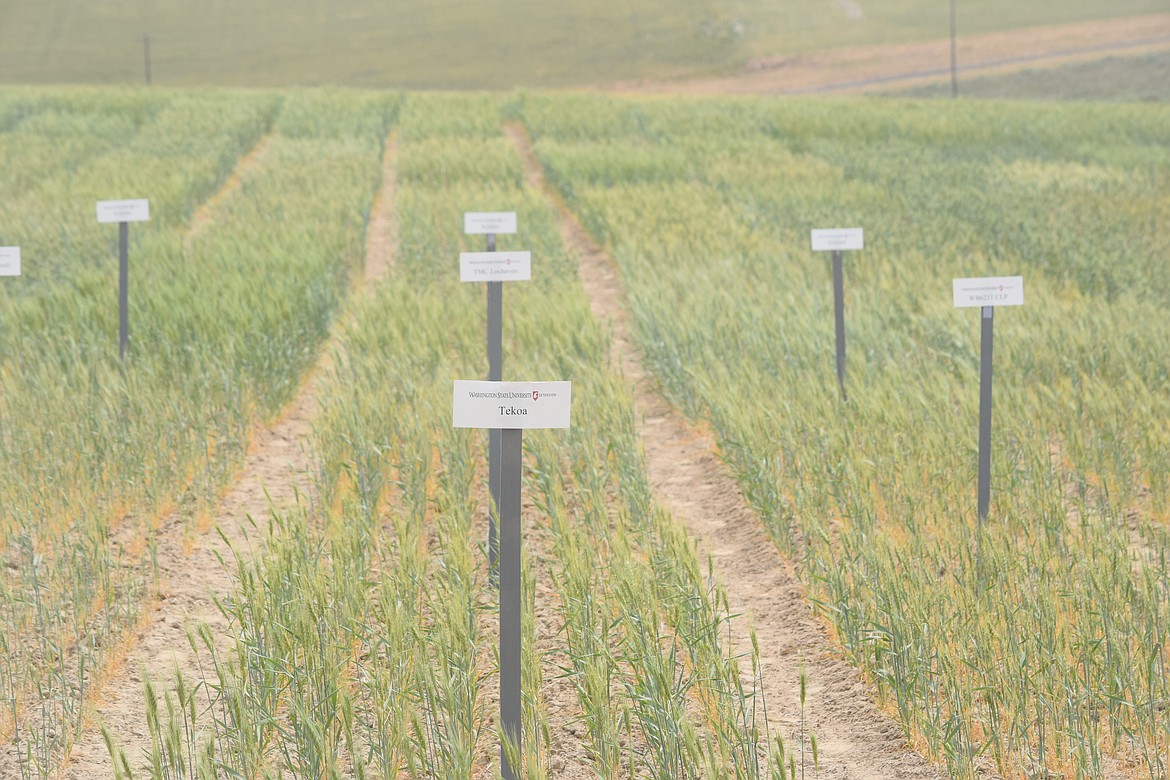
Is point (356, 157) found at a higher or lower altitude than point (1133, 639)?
higher

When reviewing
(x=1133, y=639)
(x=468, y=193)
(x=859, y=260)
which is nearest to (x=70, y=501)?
(x=1133, y=639)

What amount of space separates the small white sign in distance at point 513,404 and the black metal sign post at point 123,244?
4.07m

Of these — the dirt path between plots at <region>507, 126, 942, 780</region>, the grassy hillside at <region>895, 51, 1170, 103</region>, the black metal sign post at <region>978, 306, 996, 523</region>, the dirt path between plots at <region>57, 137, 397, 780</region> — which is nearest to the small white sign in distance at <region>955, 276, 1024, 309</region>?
the black metal sign post at <region>978, 306, 996, 523</region>

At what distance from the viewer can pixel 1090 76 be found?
44438 millimetres

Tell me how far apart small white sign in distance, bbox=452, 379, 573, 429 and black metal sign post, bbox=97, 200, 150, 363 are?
4.07 m

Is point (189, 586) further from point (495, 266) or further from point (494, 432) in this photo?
point (495, 266)

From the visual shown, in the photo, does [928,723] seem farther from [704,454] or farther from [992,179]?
[992,179]

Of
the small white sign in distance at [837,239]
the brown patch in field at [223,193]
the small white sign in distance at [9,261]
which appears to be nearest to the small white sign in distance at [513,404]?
the small white sign in distance at [9,261]

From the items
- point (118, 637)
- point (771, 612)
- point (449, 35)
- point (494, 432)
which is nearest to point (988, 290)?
point (771, 612)

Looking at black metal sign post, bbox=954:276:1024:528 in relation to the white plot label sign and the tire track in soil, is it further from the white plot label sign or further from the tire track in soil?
the white plot label sign

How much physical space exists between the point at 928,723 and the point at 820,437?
2273 mm

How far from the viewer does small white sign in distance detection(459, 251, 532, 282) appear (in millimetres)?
4746

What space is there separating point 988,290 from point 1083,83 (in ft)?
142

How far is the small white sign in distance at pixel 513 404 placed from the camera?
299cm
